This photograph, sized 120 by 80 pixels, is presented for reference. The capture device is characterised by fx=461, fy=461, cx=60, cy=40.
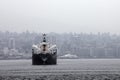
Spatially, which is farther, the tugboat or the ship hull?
the tugboat

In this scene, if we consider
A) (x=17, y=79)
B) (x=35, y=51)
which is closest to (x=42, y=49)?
(x=35, y=51)

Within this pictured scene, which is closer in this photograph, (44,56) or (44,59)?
(44,59)

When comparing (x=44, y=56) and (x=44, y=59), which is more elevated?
(x=44, y=56)

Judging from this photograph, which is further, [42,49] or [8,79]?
[42,49]

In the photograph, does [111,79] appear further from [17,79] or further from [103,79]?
[17,79]

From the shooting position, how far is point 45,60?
127562 millimetres

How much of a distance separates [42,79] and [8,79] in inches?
198

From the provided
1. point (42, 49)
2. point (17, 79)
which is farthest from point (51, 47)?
point (17, 79)

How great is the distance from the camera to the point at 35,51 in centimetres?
13625

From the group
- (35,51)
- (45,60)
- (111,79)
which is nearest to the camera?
(111,79)

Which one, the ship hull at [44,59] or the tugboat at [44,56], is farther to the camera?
the tugboat at [44,56]

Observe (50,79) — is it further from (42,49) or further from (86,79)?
(42,49)

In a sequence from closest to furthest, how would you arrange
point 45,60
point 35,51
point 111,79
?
point 111,79
point 45,60
point 35,51

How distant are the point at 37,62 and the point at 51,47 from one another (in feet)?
32.0
